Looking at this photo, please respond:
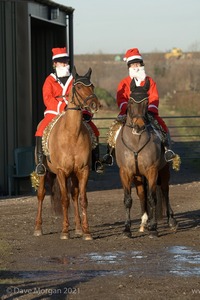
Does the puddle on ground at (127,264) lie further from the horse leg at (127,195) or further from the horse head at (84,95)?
the horse head at (84,95)

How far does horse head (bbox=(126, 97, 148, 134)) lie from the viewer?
13.7 meters

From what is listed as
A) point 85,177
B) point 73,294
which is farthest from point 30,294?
point 85,177

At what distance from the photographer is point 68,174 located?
14.0 m

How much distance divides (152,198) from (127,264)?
9.04 feet

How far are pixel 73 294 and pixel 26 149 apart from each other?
11.5 m

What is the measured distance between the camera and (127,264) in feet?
38.2

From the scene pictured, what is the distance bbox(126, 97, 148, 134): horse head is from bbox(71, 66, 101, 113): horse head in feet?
1.94

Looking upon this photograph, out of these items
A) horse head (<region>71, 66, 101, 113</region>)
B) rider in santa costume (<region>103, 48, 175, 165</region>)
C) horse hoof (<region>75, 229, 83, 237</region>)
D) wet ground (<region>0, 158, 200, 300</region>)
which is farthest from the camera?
rider in santa costume (<region>103, 48, 175, 165</region>)

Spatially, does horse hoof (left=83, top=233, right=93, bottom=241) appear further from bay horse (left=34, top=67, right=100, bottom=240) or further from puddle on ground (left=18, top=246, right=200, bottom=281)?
puddle on ground (left=18, top=246, right=200, bottom=281)

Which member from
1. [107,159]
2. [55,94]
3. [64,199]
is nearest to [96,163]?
[107,159]

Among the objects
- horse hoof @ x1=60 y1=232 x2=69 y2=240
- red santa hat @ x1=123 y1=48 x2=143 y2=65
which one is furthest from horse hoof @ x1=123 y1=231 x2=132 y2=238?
red santa hat @ x1=123 y1=48 x2=143 y2=65

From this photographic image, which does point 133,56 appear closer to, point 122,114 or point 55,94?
point 122,114

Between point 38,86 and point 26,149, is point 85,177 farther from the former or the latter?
point 38,86

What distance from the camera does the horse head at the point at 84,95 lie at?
43.7 feet
